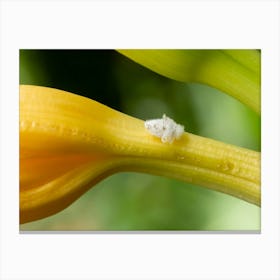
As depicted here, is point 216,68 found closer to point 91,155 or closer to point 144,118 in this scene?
point 144,118

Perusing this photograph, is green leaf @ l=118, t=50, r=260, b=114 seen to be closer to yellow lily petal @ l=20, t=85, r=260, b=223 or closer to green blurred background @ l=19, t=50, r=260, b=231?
green blurred background @ l=19, t=50, r=260, b=231

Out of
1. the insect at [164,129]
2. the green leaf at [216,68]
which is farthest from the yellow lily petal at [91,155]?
the green leaf at [216,68]

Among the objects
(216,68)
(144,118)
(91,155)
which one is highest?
(216,68)

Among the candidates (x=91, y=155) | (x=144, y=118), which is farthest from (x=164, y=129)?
(x=91, y=155)

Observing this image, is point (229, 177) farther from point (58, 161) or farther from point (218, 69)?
point (58, 161)
